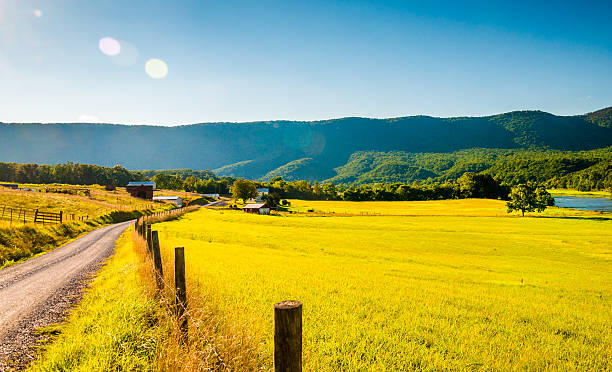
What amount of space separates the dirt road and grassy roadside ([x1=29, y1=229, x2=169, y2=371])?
0.62m

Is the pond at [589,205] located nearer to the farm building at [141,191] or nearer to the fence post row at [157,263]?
the fence post row at [157,263]

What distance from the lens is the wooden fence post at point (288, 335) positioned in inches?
116

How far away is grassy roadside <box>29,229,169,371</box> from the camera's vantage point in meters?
5.44

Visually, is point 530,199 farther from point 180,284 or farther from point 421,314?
point 180,284

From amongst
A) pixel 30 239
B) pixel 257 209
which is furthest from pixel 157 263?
pixel 257 209

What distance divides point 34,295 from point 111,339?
9.20 meters

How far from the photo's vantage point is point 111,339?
6.09 meters

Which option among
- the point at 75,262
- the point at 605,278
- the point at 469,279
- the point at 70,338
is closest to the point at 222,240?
the point at 75,262

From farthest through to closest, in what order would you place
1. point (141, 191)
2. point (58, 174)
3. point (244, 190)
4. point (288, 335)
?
point (58, 174) → point (244, 190) → point (141, 191) → point (288, 335)

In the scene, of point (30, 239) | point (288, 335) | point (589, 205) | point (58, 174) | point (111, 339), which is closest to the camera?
point (288, 335)

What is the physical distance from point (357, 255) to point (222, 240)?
16565 millimetres

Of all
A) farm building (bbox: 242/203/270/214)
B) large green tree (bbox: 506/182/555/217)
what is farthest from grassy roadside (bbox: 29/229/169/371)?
large green tree (bbox: 506/182/555/217)

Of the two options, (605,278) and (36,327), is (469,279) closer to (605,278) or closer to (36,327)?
(605,278)

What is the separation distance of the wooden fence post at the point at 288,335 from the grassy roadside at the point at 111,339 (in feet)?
11.1
